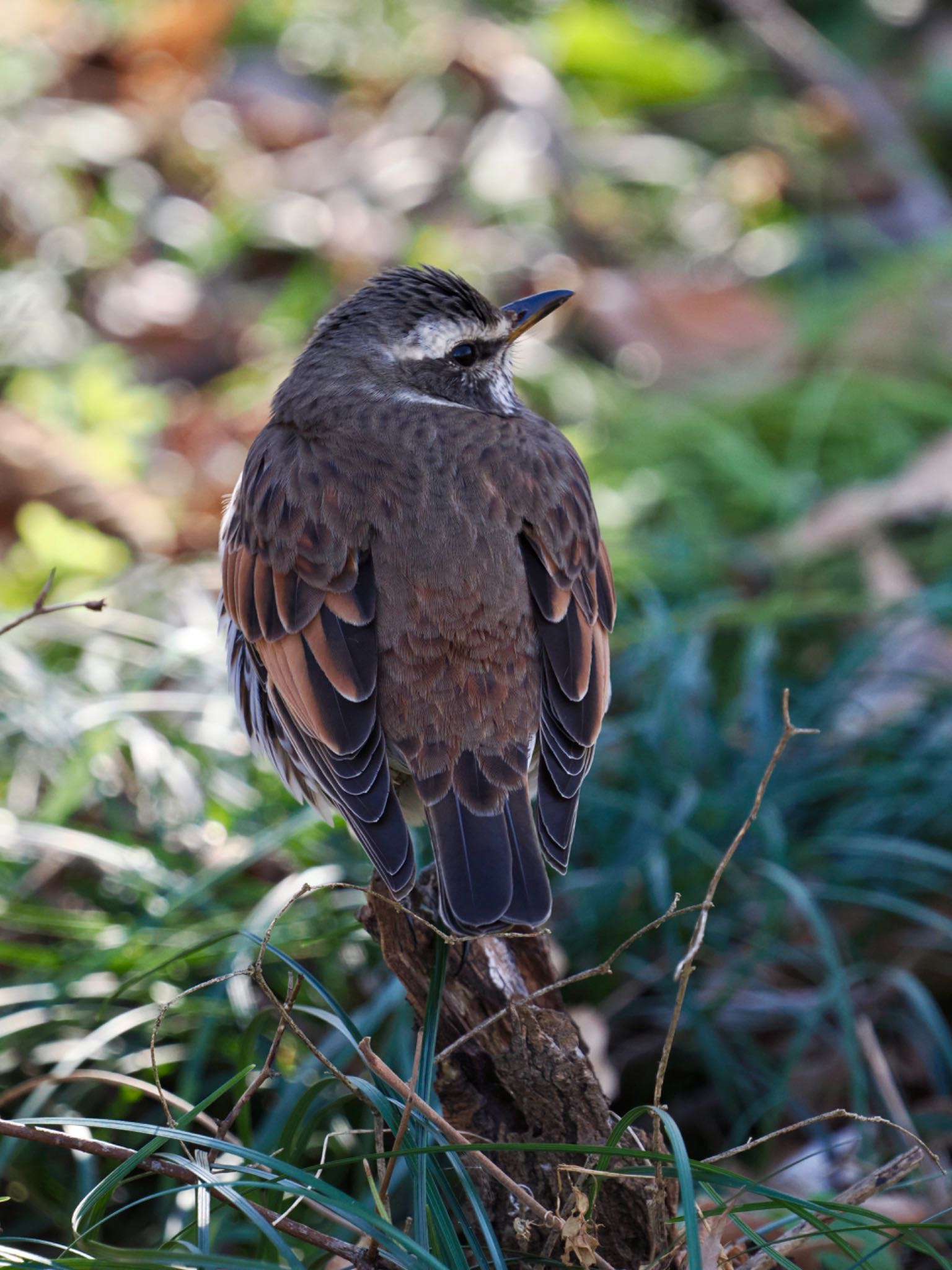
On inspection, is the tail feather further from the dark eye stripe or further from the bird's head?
the dark eye stripe

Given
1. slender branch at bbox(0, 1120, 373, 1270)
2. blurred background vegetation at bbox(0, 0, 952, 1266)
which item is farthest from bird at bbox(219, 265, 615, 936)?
blurred background vegetation at bbox(0, 0, 952, 1266)

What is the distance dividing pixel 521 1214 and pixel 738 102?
9.13 meters

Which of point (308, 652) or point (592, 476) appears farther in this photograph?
point (592, 476)

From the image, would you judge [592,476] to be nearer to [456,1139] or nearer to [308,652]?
[308,652]

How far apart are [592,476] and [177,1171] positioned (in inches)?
176

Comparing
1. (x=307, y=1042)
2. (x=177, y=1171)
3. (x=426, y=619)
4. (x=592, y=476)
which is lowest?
(x=177, y=1171)

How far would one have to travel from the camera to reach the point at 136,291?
25.1ft

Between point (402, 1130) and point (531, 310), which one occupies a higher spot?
point (531, 310)

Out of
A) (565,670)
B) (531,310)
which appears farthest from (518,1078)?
(531,310)

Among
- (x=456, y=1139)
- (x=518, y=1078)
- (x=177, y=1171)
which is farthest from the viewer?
(x=518, y=1078)

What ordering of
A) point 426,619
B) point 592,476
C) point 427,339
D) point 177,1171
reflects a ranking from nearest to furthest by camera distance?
point 177,1171, point 426,619, point 427,339, point 592,476

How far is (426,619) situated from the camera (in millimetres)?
2861

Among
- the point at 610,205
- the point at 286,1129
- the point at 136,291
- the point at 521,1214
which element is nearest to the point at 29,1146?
the point at 286,1129

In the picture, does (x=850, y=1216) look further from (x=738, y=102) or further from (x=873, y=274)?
(x=738, y=102)
